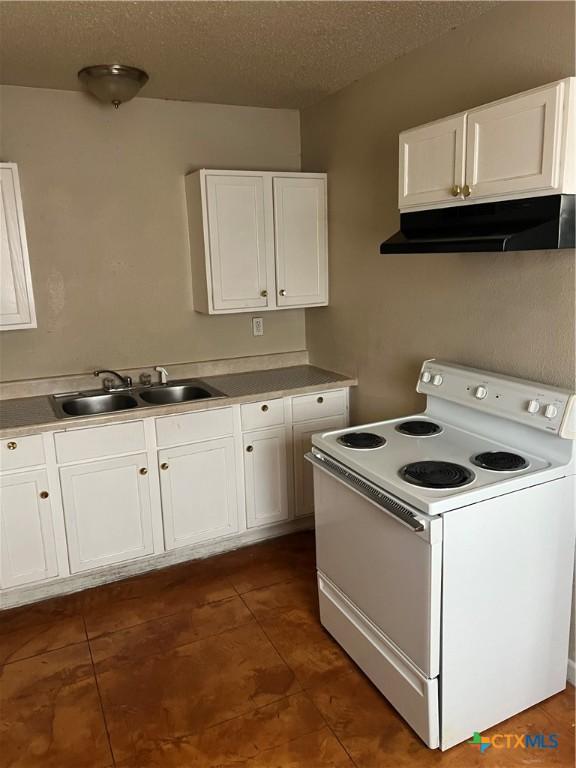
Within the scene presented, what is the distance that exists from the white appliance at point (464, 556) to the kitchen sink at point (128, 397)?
3.92 ft

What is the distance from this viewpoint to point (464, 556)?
1.75m

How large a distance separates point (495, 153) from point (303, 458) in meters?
1.90

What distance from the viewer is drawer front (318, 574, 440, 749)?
1.85m

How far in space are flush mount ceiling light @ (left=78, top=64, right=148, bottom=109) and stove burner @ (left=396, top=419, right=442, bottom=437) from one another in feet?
6.61

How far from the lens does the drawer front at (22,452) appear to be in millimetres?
2521

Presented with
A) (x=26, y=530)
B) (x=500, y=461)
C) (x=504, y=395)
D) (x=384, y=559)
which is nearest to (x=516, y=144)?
(x=504, y=395)

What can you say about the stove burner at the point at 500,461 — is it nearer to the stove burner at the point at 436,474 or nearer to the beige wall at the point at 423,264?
the stove burner at the point at 436,474

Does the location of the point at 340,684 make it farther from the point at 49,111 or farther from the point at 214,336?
the point at 49,111

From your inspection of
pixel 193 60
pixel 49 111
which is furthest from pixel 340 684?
pixel 49 111

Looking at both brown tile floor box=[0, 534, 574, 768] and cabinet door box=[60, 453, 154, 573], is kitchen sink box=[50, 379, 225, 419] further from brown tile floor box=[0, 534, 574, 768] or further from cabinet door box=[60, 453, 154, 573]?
brown tile floor box=[0, 534, 574, 768]

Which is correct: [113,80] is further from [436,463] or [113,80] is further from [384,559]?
[384,559]

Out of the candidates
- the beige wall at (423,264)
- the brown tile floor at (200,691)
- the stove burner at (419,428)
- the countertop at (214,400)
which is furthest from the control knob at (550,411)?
the countertop at (214,400)

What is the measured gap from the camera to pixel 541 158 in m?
1.70

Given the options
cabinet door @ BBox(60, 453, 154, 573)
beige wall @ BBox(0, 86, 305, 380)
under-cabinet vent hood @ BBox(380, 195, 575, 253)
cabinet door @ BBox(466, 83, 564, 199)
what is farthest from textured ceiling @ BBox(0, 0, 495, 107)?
cabinet door @ BBox(60, 453, 154, 573)
